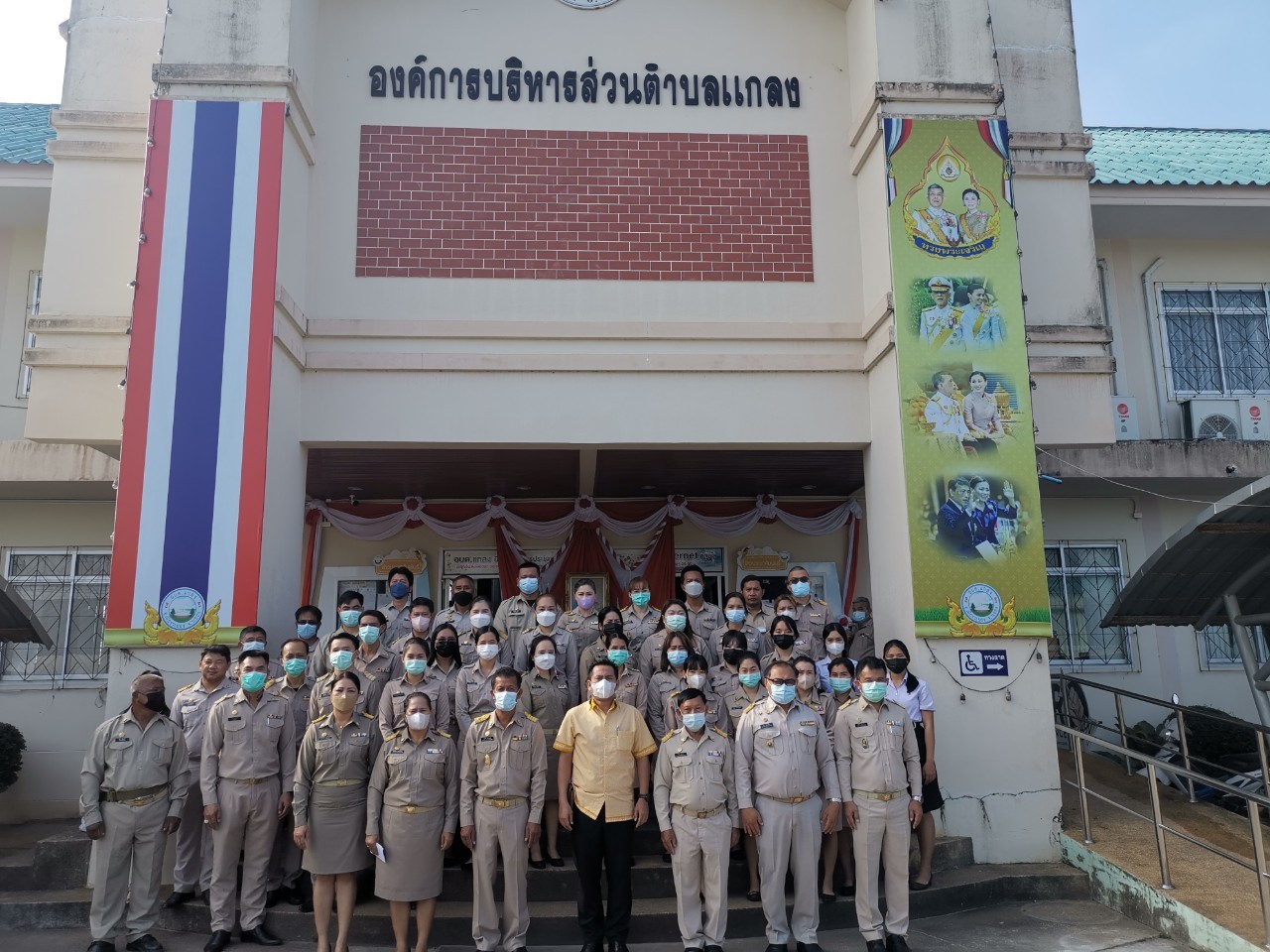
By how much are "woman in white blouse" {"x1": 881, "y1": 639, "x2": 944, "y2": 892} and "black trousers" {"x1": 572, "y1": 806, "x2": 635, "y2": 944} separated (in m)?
1.96

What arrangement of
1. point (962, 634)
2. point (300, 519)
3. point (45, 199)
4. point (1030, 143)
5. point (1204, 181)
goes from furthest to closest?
point (1204, 181), point (45, 199), point (1030, 143), point (300, 519), point (962, 634)

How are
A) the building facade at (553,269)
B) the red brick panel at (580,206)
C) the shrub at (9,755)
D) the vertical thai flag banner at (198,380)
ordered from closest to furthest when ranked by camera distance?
1. the vertical thai flag banner at (198,380)
2. the building facade at (553,269)
3. the red brick panel at (580,206)
4. the shrub at (9,755)

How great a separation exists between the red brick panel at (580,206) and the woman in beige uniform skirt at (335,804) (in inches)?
157

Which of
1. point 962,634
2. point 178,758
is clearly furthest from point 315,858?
point 962,634

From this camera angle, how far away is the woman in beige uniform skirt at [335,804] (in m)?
5.14

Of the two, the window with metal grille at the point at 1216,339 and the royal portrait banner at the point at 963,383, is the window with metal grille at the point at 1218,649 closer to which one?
the window with metal grille at the point at 1216,339

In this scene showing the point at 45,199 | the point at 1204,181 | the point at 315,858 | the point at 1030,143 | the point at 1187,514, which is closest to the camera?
the point at 315,858

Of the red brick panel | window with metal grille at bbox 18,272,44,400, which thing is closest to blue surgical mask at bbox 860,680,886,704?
the red brick panel

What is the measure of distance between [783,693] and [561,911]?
182cm

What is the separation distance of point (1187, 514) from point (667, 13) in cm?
742

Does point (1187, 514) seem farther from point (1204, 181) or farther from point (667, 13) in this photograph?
point (667, 13)

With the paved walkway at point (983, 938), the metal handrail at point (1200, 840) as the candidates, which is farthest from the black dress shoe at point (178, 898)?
the metal handrail at point (1200, 840)

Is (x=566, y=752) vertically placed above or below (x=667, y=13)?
below

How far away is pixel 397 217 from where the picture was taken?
807cm
